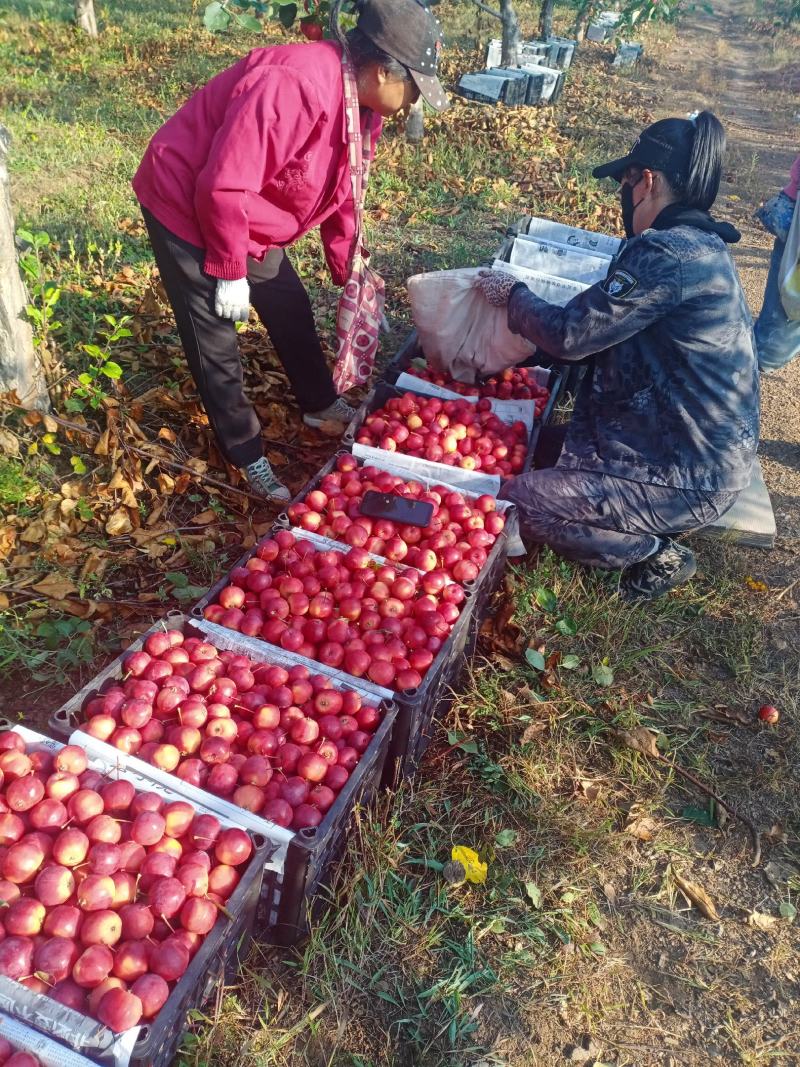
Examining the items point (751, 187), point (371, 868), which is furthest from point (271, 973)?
point (751, 187)

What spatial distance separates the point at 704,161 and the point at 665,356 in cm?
Answer: 82

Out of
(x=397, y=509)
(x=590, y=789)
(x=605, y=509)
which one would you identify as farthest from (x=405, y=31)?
(x=590, y=789)

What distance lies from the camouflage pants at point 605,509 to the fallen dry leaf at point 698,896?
158cm

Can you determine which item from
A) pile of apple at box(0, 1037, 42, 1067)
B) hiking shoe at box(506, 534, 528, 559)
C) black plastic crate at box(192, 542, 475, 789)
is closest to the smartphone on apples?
black plastic crate at box(192, 542, 475, 789)

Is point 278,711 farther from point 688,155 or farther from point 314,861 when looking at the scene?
point 688,155

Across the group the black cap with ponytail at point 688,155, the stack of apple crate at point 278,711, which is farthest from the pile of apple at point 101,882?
the black cap with ponytail at point 688,155

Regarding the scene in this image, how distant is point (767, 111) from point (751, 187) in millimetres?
6962

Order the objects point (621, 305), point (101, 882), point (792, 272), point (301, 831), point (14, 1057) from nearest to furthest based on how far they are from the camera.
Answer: point (14, 1057), point (101, 882), point (301, 831), point (621, 305), point (792, 272)

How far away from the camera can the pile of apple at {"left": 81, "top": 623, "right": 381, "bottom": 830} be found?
85.0 inches

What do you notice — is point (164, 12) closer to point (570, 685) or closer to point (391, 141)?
point (391, 141)

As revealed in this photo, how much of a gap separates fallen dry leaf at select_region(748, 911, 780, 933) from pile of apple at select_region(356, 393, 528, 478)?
82.8 inches

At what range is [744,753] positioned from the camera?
323cm

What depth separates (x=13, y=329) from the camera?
3.68 m

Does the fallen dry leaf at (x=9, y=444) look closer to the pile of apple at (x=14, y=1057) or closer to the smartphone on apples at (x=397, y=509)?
the smartphone on apples at (x=397, y=509)
